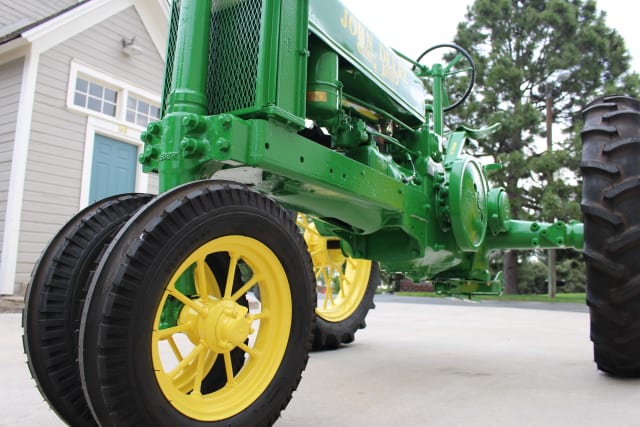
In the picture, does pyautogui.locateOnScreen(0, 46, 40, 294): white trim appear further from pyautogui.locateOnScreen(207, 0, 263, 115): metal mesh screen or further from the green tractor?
pyautogui.locateOnScreen(207, 0, 263, 115): metal mesh screen

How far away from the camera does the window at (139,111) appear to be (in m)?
7.91

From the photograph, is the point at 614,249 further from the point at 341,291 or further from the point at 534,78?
the point at 534,78

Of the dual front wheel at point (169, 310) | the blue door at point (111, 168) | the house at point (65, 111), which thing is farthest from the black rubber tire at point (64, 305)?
the blue door at point (111, 168)

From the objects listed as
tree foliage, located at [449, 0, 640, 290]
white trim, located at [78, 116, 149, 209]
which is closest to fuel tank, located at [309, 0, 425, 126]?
white trim, located at [78, 116, 149, 209]

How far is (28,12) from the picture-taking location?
8094mm

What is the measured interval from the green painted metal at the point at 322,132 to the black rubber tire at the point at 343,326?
2.65ft

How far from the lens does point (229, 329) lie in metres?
1.53

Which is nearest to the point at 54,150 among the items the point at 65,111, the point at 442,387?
the point at 65,111

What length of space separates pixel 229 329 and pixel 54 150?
637cm

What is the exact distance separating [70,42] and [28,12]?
1.58 meters

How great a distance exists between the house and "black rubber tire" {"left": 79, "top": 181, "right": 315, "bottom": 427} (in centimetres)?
560

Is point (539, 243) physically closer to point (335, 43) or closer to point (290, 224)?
point (335, 43)

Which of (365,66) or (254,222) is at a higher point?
(365,66)

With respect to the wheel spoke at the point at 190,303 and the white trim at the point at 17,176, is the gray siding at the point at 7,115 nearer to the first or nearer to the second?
the white trim at the point at 17,176
